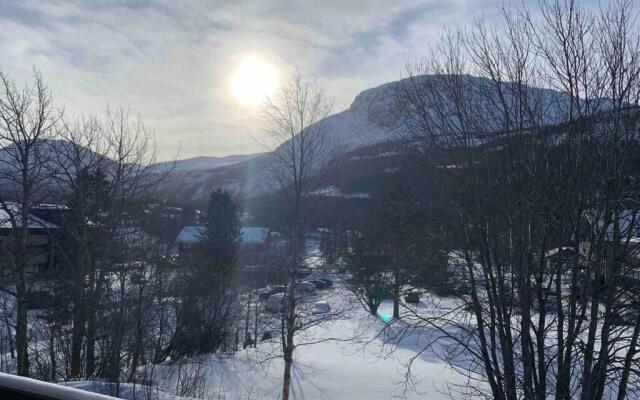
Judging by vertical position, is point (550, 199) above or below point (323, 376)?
above

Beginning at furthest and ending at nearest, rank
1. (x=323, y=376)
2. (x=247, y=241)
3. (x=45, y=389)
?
(x=247, y=241) → (x=323, y=376) → (x=45, y=389)

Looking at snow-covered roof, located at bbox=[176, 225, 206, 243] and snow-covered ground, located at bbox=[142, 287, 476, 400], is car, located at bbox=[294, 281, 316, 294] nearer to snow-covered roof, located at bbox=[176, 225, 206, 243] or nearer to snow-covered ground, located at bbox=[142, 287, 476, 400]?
snow-covered ground, located at bbox=[142, 287, 476, 400]

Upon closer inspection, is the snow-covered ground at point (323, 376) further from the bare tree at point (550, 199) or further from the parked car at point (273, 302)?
the parked car at point (273, 302)

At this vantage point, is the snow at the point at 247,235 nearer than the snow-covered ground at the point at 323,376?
No

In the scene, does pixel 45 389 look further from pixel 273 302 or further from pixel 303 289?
pixel 273 302

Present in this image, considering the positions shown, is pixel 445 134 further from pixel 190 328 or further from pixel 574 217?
pixel 190 328

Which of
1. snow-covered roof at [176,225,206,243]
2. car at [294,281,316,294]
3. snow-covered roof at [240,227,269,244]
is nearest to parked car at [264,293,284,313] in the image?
car at [294,281,316,294]

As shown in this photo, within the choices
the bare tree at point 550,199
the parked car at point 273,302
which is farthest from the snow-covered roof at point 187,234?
the bare tree at point 550,199

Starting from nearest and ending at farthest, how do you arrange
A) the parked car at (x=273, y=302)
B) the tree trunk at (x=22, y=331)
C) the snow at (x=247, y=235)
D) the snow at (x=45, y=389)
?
1. the snow at (x=45, y=389)
2. the tree trunk at (x=22, y=331)
3. the parked car at (x=273, y=302)
4. the snow at (x=247, y=235)

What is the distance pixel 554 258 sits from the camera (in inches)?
260

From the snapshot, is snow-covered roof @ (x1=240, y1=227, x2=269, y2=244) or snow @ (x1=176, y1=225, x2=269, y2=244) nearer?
snow @ (x1=176, y1=225, x2=269, y2=244)

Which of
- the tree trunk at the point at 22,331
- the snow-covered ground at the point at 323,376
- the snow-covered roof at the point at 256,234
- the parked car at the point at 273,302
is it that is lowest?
the parked car at the point at 273,302

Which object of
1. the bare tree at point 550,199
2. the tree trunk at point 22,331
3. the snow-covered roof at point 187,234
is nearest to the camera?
the bare tree at point 550,199

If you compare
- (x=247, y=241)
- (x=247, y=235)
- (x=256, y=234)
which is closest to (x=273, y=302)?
A: (x=247, y=241)
